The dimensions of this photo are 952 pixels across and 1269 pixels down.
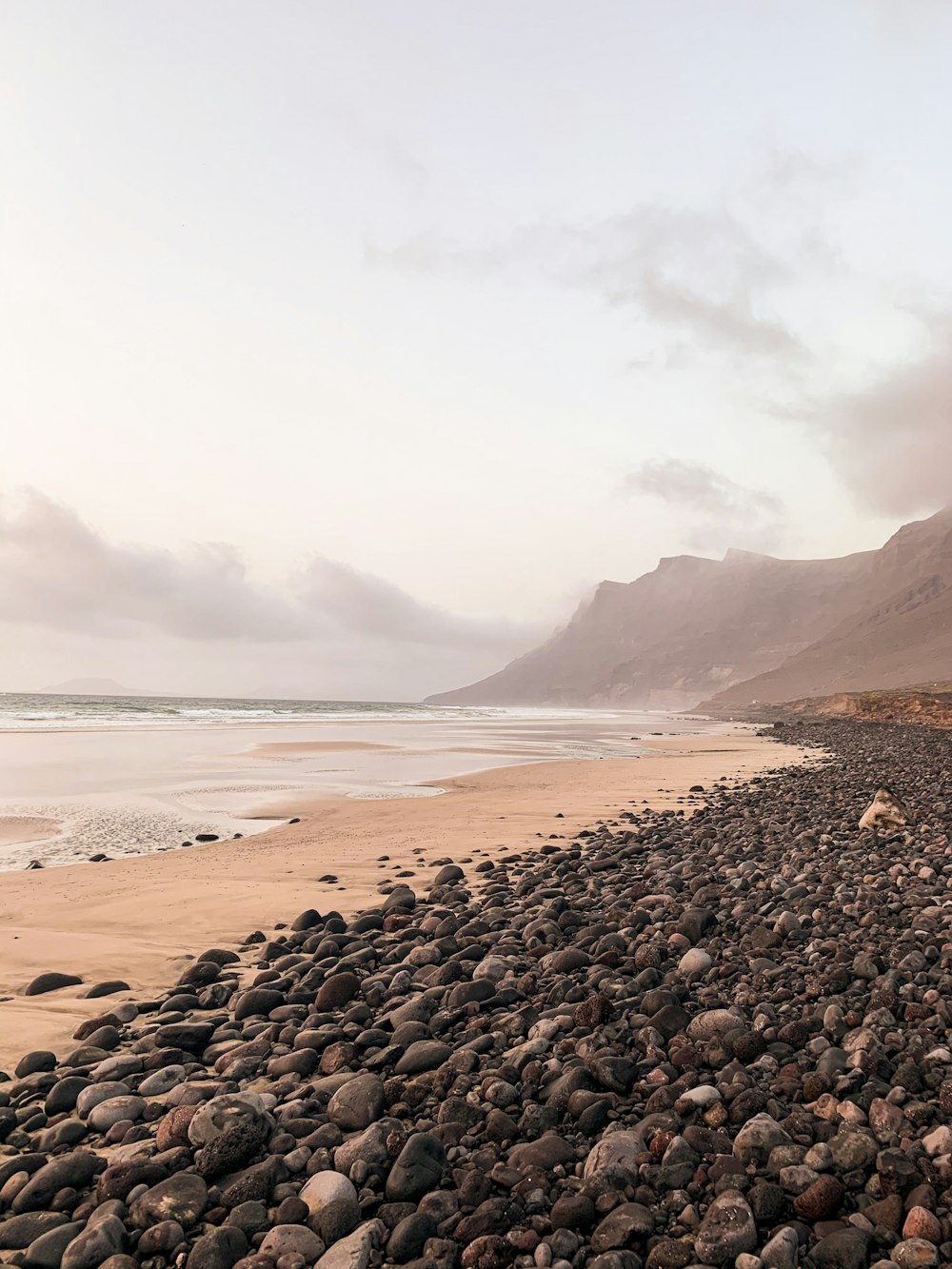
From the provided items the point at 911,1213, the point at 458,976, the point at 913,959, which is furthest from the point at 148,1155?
the point at 913,959

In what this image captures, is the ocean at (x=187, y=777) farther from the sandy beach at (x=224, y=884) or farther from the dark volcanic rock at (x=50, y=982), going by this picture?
the dark volcanic rock at (x=50, y=982)

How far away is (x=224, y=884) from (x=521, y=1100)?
6.46 m

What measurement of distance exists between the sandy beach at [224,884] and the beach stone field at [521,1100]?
403mm

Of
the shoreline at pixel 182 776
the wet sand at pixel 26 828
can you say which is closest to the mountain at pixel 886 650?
the shoreline at pixel 182 776

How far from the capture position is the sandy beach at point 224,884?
623 cm

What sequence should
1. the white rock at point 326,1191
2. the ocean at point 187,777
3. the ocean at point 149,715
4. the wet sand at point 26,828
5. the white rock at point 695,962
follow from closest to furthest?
the white rock at point 326,1191 < the white rock at point 695,962 < the wet sand at point 26,828 < the ocean at point 187,777 < the ocean at point 149,715

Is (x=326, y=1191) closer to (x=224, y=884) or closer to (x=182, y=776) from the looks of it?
(x=224, y=884)

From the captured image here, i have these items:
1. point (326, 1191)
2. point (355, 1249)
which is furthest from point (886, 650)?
point (355, 1249)

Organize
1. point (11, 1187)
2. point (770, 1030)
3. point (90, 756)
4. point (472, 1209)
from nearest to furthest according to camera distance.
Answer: point (472, 1209)
point (11, 1187)
point (770, 1030)
point (90, 756)

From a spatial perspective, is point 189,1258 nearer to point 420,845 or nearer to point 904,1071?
point 904,1071

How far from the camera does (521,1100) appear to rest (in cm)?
384

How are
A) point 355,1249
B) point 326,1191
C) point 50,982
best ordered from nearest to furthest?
point 355,1249, point 326,1191, point 50,982

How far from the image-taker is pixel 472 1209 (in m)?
3.04

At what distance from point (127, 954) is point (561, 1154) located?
5115 mm
